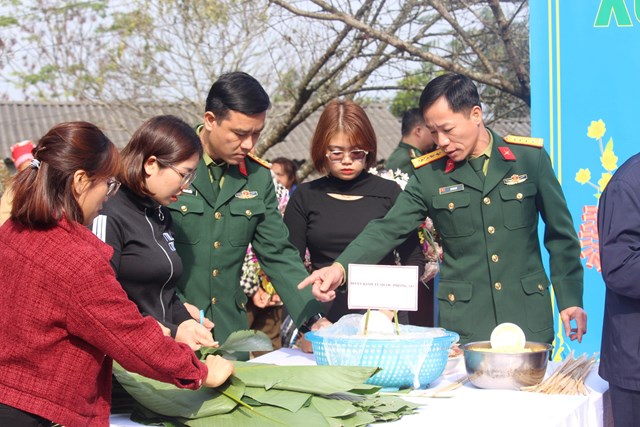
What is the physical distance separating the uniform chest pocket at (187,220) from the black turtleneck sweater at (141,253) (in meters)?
0.39

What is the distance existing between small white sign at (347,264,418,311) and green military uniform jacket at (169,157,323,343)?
65cm

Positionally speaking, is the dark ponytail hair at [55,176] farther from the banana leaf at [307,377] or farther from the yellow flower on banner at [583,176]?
the yellow flower on banner at [583,176]

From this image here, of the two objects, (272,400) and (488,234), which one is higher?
(488,234)

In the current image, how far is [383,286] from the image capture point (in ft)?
7.70

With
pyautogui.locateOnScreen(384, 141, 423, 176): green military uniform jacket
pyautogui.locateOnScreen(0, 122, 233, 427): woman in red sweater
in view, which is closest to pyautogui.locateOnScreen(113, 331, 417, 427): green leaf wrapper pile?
pyautogui.locateOnScreen(0, 122, 233, 427): woman in red sweater

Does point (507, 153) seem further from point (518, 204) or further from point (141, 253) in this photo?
point (141, 253)

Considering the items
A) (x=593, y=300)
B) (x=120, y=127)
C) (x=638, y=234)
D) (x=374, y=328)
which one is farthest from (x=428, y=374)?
(x=120, y=127)

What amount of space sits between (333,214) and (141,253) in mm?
1186

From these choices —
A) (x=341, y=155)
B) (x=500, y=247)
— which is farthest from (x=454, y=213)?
(x=341, y=155)

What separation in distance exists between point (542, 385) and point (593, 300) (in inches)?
70.6

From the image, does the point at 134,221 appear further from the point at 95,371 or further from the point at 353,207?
the point at 353,207

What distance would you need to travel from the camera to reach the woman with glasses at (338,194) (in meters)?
3.44

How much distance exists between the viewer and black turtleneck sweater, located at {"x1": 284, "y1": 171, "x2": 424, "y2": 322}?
348cm

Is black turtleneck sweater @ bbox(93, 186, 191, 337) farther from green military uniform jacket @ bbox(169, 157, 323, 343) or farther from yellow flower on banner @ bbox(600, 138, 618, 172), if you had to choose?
yellow flower on banner @ bbox(600, 138, 618, 172)
